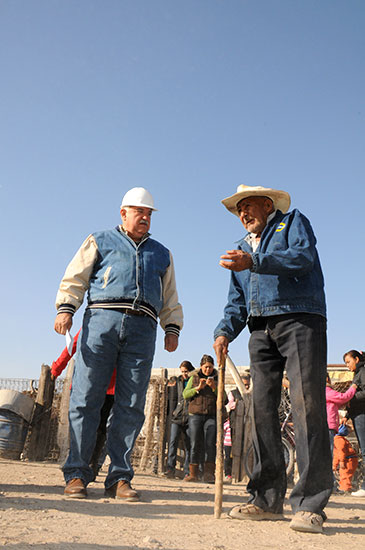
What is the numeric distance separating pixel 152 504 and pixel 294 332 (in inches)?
68.1

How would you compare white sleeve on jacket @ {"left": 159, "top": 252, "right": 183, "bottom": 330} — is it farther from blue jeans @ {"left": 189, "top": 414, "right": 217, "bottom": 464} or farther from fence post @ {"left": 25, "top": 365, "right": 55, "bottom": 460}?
fence post @ {"left": 25, "top": 365, "right": 55, "bottom": 460}

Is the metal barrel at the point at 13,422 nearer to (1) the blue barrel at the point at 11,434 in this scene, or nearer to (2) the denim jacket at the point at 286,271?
A: (1) the blue barrel at the point at 11,434

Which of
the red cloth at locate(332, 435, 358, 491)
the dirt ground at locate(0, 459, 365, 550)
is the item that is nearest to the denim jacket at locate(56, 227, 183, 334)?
the dirt ground at locate(0, 459, 365, 550)

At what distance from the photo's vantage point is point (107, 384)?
440 cm

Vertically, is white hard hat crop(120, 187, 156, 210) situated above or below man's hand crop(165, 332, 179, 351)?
above

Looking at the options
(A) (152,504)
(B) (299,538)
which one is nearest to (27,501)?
(A) (152,504)

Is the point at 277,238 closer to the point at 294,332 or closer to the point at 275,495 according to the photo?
the point at 294,332

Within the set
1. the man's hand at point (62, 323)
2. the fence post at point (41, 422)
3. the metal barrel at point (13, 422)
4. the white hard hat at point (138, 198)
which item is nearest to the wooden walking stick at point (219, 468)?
the man's hand at point (62, 323)

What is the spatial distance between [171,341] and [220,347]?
112cm

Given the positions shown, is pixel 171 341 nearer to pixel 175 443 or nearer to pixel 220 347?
pixel 220 347

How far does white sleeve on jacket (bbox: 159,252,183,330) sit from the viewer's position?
16.0ft

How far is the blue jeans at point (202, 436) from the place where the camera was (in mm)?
8602

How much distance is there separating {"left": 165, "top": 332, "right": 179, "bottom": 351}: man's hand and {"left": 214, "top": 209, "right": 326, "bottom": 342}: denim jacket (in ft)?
4.20

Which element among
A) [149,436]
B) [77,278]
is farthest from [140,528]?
[149,436]
